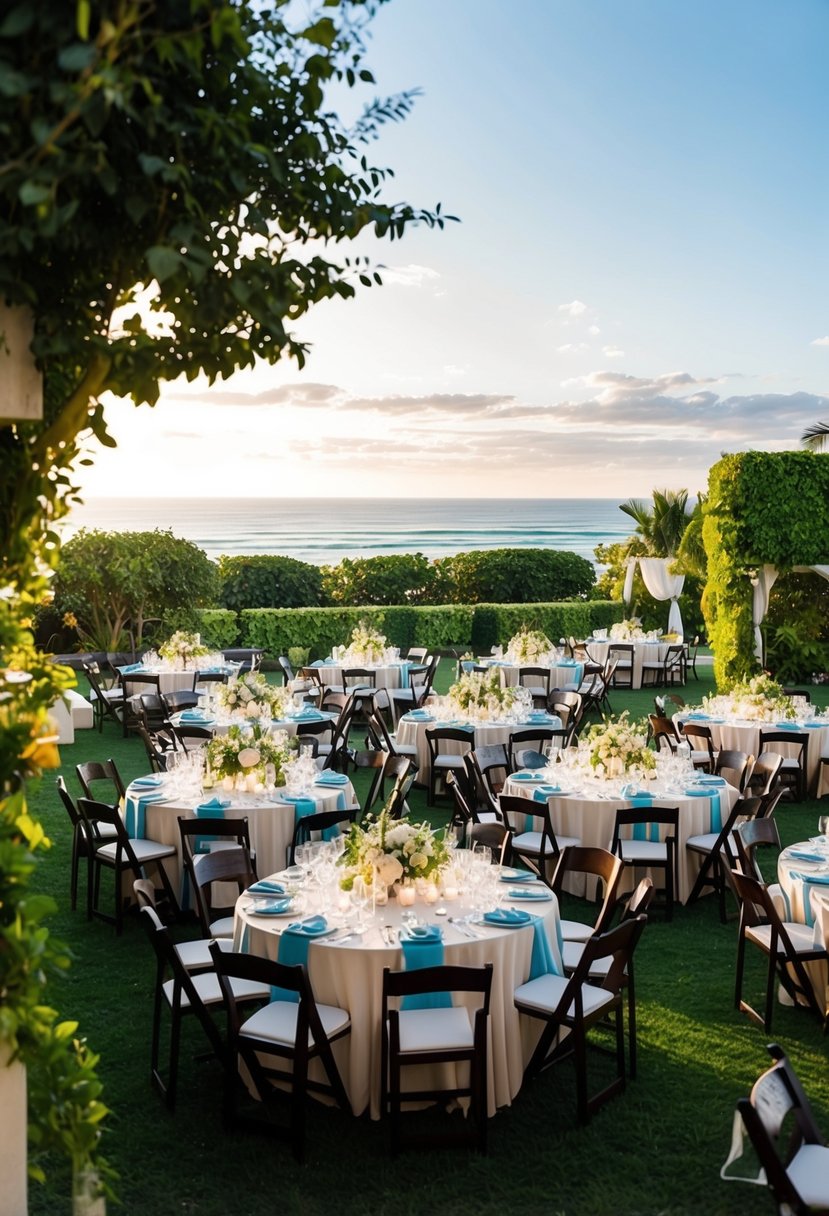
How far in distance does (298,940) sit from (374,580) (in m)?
18.8

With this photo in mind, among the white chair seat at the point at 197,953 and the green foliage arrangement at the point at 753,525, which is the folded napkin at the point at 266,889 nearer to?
the white chair seat at the point at 197,953

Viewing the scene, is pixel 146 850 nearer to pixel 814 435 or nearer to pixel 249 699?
pixel 249 699

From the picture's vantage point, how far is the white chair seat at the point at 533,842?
8.01 metres

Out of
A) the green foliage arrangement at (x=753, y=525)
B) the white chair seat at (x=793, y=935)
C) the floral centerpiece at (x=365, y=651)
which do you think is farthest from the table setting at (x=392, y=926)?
the green foliage arrangement at (x=753, y=525)

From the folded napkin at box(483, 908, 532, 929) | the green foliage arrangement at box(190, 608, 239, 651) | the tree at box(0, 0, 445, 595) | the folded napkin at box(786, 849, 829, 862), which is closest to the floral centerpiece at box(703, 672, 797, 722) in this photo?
the folded napkin at box(786, 849, 829, 862)

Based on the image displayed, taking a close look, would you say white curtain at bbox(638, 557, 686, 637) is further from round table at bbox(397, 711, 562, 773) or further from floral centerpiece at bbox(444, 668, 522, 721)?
floral centerpiece at bbox(444, 668, 522, 721)

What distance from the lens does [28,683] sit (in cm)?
285

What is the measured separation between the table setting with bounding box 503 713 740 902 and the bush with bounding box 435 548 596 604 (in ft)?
51.9

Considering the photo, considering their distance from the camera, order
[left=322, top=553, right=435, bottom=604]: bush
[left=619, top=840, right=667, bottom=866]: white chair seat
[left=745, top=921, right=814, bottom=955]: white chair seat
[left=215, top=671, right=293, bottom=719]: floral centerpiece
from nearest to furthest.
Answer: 1. [left=745, top=921, right=814, bottom=955]: white chair seat
2. [left=619, top=840, right=667, bottom=866]: white chair seat
3. [left=215, top=671, right=293, bottom=719]: floral centerpiece
4. [left=322, top=553, right=435, bottom=604]: bush

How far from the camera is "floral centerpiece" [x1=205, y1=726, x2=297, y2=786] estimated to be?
7.85 metres

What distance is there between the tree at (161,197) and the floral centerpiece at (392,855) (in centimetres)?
284

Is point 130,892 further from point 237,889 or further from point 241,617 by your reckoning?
point 241,617

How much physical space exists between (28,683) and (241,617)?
1864 centimetres

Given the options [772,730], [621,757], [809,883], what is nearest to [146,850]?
[621,757]
